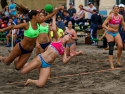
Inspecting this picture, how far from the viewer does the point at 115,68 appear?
1219 centimetres

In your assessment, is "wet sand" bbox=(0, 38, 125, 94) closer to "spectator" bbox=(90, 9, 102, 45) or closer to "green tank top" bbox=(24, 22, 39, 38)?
"green tank top" bbox=(24, 22, 39, 38)

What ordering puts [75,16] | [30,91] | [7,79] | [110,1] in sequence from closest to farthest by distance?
[30,91], [7,79], [75,16], [110,1]

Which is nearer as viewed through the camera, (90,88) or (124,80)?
(90,88)

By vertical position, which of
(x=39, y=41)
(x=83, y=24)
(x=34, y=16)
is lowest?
(x=83, y=24)

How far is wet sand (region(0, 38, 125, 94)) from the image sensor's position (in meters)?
9.05

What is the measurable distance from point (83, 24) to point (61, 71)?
36.9 feet

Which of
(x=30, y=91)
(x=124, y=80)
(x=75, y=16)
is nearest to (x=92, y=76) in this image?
(x=124, y=80)

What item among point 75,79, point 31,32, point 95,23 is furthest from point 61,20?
point 31,32

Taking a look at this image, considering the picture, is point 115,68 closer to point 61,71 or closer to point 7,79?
point 61,71

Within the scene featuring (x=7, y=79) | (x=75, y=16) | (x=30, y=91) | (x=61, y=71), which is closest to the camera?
(x=30, y=91)

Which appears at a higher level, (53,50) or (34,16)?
(34,16)

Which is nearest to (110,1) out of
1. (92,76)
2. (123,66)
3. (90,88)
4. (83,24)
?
(83,24)

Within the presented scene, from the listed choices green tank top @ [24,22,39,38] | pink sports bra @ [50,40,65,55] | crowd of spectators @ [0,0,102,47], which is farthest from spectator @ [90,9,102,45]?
pink sports bra @ [50,40,65,55]

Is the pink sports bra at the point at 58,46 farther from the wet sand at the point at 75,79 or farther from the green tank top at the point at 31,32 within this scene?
the wet sand at the point at 75,79
